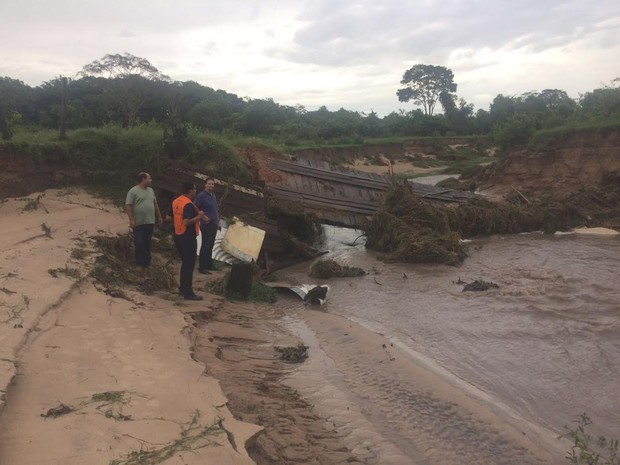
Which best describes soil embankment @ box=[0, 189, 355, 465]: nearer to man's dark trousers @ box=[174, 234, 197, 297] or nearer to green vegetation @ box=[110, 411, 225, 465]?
green vegetation @ box=[110, 411, 225, 465]

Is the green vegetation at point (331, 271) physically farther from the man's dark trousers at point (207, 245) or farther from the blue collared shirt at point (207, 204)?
the blue collared shirt at point (207, 204)

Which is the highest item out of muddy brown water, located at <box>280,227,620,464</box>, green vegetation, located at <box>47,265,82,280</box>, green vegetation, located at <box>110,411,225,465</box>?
green vegetation, located at <box>47,265,82,280</box>

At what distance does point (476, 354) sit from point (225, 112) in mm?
37750

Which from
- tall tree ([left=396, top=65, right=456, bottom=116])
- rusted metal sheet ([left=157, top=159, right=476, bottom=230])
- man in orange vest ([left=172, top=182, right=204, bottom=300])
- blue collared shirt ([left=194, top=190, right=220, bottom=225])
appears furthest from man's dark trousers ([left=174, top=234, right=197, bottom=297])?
tall tree ([left=396, top=65, right=456, bottom=116])

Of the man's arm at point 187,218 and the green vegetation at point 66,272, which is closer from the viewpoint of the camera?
the green vegetation at point 66,272

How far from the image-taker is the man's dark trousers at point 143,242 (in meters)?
8.10

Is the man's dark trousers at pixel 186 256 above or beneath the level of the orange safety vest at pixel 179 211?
beneath

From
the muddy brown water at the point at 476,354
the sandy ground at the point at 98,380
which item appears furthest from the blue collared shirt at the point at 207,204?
the muddy brown water at the point at 476,354

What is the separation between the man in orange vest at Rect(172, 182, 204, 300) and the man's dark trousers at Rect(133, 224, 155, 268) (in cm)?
73

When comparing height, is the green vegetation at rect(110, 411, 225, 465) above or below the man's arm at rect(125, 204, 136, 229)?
below

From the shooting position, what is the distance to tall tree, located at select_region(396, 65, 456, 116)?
68.2m

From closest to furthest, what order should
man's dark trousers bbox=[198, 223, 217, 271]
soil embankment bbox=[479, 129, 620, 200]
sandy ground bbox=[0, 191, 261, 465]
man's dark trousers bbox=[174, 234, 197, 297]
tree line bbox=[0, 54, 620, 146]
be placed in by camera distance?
sandy ground bbox=[0, 191, 261, 465] → man's dark trousers bbox=[174, 234, 197, 297] → man's dark trousers bbox=[198, 223, 217, 271] → soil embankment bbox=[479, 129, 620, 200] → tree line bbox=[0, 54, 620, 146]

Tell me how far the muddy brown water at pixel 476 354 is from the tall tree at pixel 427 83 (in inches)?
2387

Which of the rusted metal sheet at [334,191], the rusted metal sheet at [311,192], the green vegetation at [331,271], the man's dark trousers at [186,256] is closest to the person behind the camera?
the man's dark trousers at [186,256]
